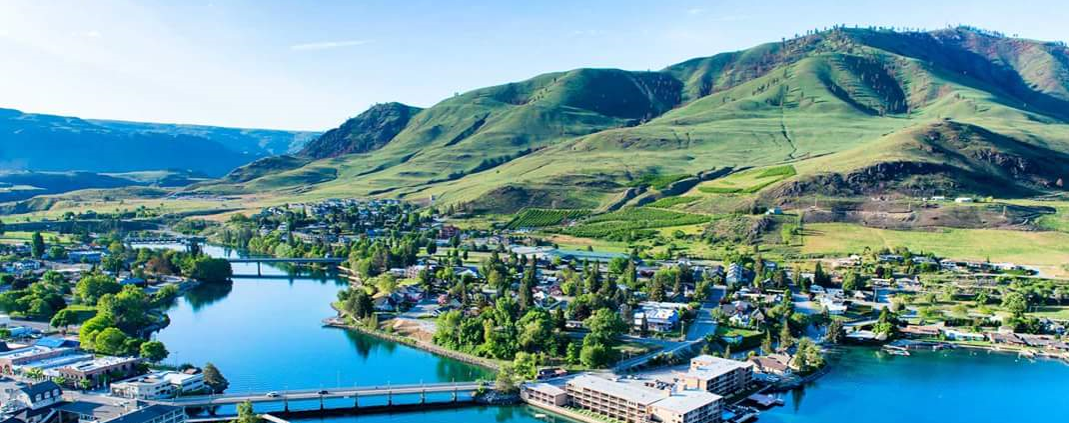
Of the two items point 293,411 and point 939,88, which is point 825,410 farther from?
point 939,88

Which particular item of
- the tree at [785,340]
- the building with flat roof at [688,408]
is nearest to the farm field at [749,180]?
the tree at [785,340]

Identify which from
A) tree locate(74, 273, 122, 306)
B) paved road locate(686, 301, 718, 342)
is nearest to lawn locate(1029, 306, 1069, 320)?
paved road locate(686, 301, 718, 342)

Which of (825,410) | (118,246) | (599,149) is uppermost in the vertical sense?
(599,149)

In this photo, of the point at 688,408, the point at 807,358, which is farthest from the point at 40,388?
the point at 807,358

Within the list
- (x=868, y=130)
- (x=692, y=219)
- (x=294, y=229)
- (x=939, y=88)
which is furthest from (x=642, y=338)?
(x=939, y=88)

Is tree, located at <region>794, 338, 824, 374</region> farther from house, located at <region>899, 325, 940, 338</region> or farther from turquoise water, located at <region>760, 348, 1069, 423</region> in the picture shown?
house, located at <region>899, 325, 940, 338</region>

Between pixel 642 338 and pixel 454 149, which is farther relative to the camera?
pixel 454 149

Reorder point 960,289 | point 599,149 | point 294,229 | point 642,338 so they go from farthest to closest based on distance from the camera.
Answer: point 599,149
point 294,229
point 960,289
point 642,338

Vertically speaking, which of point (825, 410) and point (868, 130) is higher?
point (868, 130)

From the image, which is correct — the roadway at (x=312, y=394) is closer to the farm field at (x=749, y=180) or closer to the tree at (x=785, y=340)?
the tree at (x=785, y=340)
